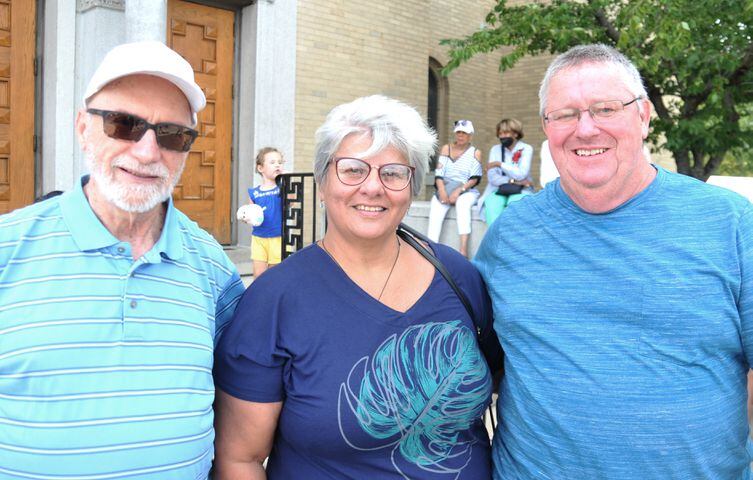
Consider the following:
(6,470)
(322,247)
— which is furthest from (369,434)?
(6,470)

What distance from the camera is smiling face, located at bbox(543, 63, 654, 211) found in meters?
2.01

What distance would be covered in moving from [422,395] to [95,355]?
3.17 ft

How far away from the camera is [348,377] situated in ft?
6.54

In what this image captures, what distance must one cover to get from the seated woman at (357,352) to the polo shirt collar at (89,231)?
0.31 meters

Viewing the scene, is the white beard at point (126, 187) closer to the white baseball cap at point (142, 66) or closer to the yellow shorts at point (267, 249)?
the white baseball cap at point (142, 66)

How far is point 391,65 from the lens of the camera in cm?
1114

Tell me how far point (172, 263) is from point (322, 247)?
0.53 m

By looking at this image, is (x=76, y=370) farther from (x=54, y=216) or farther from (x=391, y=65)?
(x=391, y=65)

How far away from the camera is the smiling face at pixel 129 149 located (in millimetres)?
1846

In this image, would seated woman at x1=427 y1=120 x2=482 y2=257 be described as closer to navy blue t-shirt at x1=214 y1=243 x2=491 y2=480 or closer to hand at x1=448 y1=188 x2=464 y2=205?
hand at x1=448 y1=188 x2=464 y2=205

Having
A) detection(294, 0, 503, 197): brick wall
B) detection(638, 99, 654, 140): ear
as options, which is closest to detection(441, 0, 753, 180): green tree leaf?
detection(294, 0, 503, 197): brick wall

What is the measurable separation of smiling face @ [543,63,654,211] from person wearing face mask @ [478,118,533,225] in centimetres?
551

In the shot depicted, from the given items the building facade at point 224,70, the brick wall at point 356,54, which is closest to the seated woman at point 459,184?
the building facade at point 224,70

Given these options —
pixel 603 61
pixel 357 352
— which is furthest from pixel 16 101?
pixel 603 61
